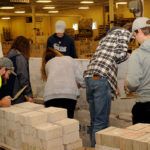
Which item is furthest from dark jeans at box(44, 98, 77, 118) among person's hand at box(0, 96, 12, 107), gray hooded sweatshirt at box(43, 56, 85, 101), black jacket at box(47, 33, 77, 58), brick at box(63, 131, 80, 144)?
black jacket at box(47, 33, 77, 58)

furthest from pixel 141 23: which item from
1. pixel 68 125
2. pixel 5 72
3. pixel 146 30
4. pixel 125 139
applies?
pixel 5 72

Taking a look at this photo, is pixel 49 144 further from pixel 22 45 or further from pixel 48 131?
pixel 22 45

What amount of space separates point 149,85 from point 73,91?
1448mm

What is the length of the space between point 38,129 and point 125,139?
1.13 m

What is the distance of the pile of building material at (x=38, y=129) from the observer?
323 cm

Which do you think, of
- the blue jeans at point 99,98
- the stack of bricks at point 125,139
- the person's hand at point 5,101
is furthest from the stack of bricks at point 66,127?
the stack of bricks at point 125,139

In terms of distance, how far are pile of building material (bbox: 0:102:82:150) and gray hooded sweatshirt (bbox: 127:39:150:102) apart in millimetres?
854

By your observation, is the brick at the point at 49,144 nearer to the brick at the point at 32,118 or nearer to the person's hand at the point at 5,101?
the brick at the point at 32,118

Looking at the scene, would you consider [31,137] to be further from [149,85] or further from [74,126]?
[149,85]

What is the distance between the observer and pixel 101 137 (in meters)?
2.58

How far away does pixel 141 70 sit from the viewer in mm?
2941

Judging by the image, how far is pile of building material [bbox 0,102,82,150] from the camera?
323 centimetres

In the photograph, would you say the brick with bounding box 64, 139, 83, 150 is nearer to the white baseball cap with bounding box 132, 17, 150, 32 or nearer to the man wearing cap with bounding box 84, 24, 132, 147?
the man wearing cap with bounding box 84, 24, 132, 147

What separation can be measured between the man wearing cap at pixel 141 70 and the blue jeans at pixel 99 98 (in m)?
0.74
